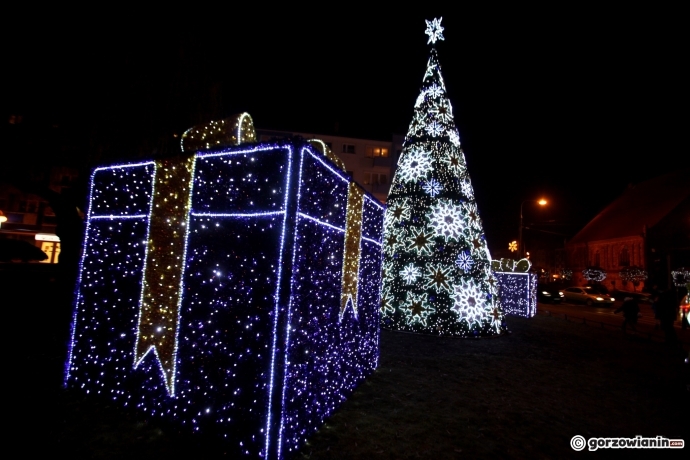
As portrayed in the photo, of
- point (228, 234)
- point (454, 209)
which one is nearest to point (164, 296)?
point (228, 234)

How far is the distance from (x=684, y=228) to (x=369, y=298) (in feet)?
147

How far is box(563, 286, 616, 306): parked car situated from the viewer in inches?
993

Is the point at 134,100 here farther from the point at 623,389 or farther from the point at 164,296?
the point at 623,389

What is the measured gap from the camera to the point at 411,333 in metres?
9.38

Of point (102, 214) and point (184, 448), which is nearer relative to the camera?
point (184, 448)

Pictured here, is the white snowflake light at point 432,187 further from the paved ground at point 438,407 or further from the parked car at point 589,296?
the parked car at point 589,296

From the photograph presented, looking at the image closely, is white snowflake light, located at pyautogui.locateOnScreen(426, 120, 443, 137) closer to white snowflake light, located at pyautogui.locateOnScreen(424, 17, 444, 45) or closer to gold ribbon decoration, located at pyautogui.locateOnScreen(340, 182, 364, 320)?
white snowflake light, located at pyautogui.locateOnScreen(424, 17, 444, 45)

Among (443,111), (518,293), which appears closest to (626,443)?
(443,111)

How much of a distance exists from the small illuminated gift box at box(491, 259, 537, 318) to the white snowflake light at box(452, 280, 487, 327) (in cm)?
694

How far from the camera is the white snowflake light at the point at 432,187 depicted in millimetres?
9508

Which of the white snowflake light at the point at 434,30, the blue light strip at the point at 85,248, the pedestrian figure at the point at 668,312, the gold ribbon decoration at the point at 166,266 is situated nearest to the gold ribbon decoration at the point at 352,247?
the gold ribbon decoration at the point at 166,266

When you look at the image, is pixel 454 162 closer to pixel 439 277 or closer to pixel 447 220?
pixel 447 220

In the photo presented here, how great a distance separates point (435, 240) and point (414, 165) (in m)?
2.13

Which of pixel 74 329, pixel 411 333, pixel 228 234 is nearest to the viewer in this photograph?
pixel 228 234
